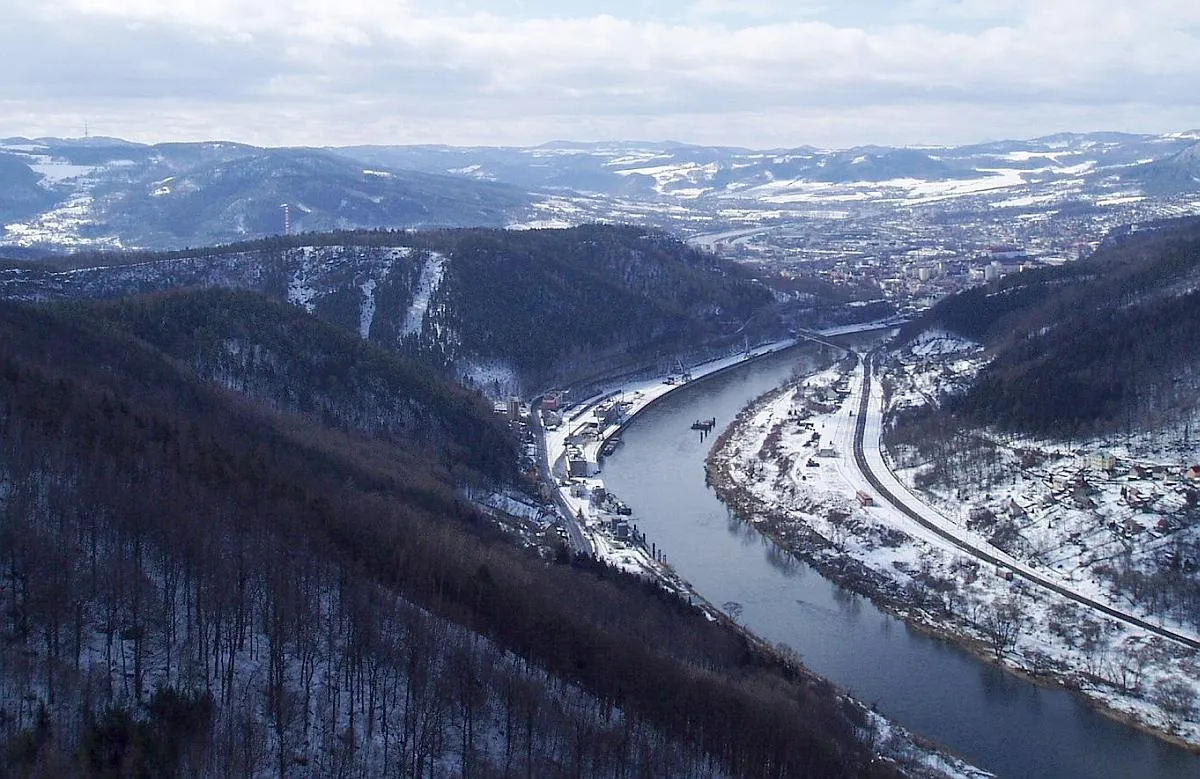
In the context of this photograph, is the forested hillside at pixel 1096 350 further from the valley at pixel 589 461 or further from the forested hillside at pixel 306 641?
the forested hillside at pixel 306 641

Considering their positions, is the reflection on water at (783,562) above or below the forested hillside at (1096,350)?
below

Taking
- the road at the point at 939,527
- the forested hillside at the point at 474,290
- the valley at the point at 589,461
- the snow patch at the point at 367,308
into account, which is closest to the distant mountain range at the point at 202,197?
the valley at the point at 589,461

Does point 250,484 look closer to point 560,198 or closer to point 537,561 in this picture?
point 537,561

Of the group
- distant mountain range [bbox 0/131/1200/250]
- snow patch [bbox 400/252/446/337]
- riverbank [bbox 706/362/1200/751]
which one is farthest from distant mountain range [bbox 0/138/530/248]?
riverbank [bbox 706/362/1200/751]

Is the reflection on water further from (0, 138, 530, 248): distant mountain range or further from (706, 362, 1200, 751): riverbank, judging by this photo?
(0, 138, 530, 248): distant mountain range

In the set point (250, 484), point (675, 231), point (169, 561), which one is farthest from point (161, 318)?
point (675, 231)

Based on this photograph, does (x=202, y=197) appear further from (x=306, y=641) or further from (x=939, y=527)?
(x=306, y=641)
